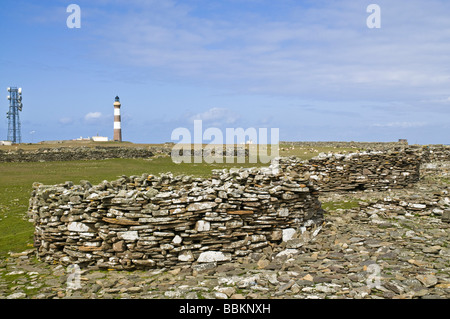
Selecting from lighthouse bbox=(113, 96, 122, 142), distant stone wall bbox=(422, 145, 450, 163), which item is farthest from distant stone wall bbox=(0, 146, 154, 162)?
distant stone wall bbox=(422, 145, 450, 163)

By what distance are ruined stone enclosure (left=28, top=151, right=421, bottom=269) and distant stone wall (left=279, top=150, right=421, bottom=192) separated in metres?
9.90

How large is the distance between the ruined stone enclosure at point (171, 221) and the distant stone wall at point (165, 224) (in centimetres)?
3

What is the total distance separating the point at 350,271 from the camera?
8445 millimetres

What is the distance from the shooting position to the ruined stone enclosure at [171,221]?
9.91 m

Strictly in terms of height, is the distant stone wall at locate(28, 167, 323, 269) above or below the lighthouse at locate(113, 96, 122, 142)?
below

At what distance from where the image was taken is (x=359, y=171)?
2131 centimetres

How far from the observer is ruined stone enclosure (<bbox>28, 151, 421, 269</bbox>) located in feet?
32.5

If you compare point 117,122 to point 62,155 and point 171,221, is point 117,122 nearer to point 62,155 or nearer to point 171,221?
point 62,155

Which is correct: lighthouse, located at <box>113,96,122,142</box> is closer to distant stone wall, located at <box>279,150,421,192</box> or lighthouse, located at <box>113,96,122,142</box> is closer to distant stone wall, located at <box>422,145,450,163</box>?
distant stone wall, located at <box>422,145,450,163</box>

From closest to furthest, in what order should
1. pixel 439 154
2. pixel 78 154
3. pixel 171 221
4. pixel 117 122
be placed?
1. pixel 171 221
2. pixel 439 154
3. pixel 78 154
4. pixel 117 122

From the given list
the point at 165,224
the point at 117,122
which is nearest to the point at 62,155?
the point at 117,122

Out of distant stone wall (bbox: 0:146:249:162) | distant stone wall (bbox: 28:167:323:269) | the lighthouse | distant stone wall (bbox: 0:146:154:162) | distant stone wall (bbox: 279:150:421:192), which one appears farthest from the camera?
the lighthouse

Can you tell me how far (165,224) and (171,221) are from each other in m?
0.20

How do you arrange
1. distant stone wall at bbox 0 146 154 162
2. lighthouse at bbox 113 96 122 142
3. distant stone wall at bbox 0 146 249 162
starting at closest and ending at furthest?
distant stone wall at bbox 0 146 154 162, distant stone wall at bbox 0 146 249 162, lighthouse at bbox 113 96 122 142
